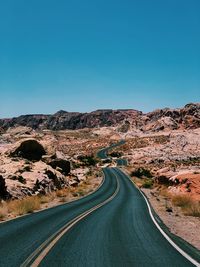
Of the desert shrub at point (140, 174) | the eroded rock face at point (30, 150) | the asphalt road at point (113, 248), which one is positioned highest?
the eroded rock face at point (30, 150)

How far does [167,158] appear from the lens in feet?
359

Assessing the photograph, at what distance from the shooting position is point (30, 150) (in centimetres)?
4288

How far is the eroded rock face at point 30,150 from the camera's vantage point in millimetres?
41938

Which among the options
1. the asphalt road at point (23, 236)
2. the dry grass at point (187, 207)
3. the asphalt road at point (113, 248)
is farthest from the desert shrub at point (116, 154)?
the asphalt road at point (113, 248)

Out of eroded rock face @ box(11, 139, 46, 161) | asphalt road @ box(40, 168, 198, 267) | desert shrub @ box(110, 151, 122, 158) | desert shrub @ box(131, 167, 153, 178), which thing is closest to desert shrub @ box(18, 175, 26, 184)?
eroded rock face @ box(11, 139, 46, 161)

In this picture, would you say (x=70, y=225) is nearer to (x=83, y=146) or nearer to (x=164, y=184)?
(x=164, y=184)

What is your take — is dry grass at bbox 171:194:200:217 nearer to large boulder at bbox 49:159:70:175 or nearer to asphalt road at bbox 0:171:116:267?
asphalt road at bbox 0:171:116:267

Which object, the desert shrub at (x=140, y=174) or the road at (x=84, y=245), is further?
the desert shrub at (x=140, y=174)

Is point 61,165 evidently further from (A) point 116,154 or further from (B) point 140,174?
(A) point 116,154

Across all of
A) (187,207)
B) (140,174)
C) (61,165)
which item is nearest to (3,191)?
(187,207)

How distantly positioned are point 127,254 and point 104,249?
0.91 m

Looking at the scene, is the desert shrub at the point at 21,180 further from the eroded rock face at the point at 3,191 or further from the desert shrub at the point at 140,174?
the desert shrub at the point at 140,174

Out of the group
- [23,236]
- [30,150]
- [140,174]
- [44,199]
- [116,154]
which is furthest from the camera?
[116,154]

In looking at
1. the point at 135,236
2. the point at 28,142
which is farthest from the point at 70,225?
the point at 28,142
